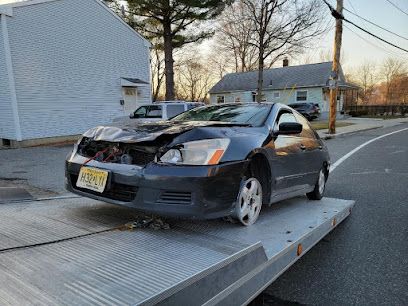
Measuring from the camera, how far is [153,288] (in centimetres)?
202

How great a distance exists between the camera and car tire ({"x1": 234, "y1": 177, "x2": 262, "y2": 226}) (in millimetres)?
3449

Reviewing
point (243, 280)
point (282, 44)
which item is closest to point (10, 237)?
point (243, 280)

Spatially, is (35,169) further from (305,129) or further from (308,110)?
(308,110)

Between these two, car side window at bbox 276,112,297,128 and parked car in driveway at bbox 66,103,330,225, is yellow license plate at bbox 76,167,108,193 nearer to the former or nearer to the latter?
parked car in driveway at bbox 66,103,330,225

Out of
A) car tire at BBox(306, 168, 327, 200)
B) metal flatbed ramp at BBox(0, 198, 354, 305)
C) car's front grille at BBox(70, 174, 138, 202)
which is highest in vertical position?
car's front grille at BBox(70, 174, 138, 202)

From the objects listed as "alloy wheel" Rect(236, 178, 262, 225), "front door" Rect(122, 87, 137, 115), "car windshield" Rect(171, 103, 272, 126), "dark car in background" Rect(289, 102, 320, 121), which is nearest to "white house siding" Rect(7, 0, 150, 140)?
"front door" Rect(122, 87, 137, 115)

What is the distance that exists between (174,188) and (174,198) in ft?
0.29

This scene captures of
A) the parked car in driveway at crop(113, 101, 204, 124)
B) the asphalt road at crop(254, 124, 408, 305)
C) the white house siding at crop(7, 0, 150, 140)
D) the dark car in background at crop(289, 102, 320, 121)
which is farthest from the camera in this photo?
the dark car in background at crop(289, 102, 320, 121)

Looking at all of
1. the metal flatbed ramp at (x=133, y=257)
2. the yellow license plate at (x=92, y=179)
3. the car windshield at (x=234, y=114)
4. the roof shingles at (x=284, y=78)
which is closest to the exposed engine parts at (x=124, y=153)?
the yellow license plate at (x=92, y=179)

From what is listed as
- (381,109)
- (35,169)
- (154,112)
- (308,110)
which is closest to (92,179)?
(35,169)

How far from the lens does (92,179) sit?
11.1 feet

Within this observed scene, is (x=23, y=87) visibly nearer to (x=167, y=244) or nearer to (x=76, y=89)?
(x=76, y=89)

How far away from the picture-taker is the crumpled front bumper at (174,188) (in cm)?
301

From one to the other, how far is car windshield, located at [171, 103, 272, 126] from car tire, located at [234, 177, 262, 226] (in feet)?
2.41
